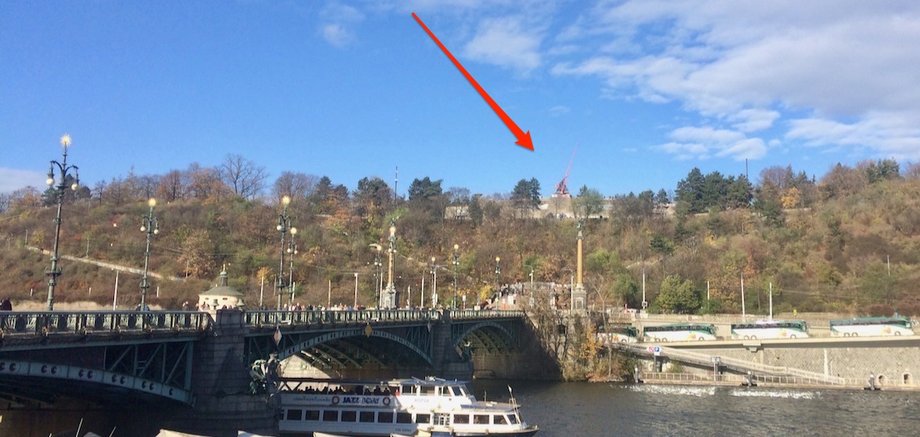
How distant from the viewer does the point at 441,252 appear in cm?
16488

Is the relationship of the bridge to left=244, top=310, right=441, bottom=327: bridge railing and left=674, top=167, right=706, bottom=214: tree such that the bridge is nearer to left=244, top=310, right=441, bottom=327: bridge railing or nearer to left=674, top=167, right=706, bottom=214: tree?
left=244, top=310, right=441, bottom=327: bridge railing

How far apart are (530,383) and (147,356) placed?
64.4 meters

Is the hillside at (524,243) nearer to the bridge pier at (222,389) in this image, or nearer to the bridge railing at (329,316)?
A: the bridge railing at (329,316)

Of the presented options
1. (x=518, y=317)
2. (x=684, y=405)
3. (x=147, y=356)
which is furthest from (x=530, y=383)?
(x=147, y=356)

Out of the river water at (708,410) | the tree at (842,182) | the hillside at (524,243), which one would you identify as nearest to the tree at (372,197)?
the hillside at (524,243)

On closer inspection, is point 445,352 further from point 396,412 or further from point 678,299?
point 678,299

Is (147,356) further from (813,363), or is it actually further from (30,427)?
(813,363)

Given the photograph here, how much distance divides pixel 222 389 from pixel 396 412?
→ 620 inches

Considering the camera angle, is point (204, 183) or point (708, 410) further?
point (204, 183)

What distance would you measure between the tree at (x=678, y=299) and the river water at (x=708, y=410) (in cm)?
3538

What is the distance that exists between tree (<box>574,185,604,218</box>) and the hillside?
0.67m

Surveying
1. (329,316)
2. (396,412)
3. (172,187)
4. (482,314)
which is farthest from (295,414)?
(172,187)

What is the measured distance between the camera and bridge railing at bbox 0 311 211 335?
26.5 metres

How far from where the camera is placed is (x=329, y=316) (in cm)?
5159
